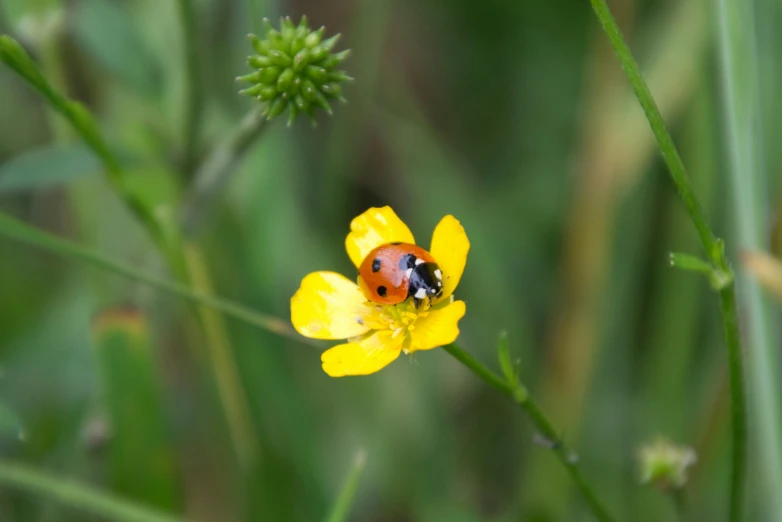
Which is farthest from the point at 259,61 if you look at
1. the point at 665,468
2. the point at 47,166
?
the point at 665,468

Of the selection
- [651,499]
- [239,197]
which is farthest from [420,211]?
[651,499]

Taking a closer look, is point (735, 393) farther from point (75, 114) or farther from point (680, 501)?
point (75, 114)

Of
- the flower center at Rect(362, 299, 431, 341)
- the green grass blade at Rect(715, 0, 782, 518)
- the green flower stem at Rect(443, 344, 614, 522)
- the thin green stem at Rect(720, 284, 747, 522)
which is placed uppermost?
the green grass blade at Rect(715, 0, 782, 518)

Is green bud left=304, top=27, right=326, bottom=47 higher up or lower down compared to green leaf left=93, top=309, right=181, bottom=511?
higher up

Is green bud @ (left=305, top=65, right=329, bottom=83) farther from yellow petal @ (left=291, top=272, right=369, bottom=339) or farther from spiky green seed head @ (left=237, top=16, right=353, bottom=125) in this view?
yellow petal @ (left=291, top=272, right=369, bottom=339)

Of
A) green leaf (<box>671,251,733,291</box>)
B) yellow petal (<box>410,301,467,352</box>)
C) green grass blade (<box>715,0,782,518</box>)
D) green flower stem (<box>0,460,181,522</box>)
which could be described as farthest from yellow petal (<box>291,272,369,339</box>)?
green grass blade (<box>715,0,782,518</box>)
